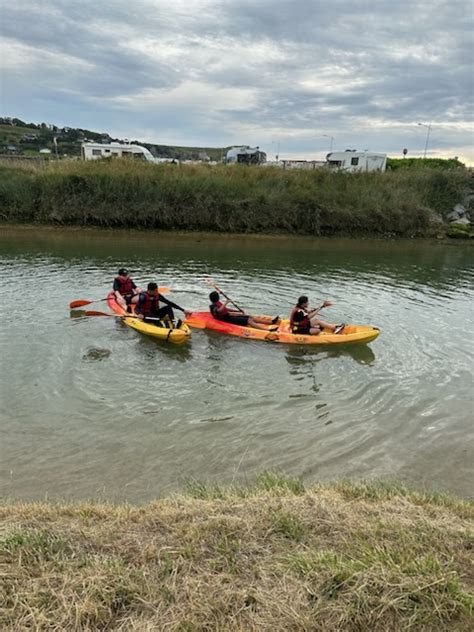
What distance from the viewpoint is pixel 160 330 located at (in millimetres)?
10422

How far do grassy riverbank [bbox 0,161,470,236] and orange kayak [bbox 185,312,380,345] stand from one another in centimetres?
1735

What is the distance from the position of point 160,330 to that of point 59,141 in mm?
78594

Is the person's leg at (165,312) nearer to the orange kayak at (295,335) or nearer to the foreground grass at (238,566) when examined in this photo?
the orange kayak at (295,335)

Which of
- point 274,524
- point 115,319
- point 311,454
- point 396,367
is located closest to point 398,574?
point 274,524

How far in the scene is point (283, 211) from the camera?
28188mm

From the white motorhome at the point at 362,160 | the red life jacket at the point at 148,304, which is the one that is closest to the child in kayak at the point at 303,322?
the red life jacket at the point at 148,304

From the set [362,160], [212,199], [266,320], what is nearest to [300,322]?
[266,320]

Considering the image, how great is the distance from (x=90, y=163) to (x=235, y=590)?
2896 centimetres

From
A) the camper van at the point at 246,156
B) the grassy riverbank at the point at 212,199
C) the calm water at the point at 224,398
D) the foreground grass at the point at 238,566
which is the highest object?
the camper van at the point at 246,156

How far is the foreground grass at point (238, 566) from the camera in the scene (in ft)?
8.77

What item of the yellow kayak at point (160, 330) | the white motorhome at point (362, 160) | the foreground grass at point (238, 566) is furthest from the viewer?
the white motorhome at point (362, 160)

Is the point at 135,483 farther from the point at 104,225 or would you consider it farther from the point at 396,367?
the point at 104,225

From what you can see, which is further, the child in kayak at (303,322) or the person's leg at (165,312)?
the person's leg at (165,312)

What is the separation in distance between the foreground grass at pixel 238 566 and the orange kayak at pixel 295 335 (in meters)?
6.33
